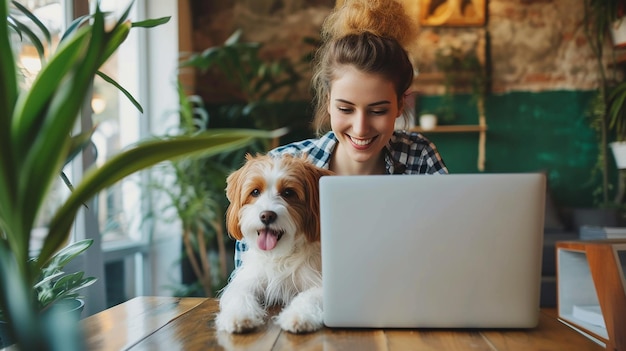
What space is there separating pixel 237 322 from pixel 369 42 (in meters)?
1.11

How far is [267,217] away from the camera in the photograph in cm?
131

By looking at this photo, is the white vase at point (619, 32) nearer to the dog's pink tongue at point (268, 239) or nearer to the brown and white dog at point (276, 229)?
the brown and white dog at point (276, 229)

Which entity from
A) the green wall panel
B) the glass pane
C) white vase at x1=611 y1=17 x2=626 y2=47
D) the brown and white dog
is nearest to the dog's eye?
Result: the brown and white dog

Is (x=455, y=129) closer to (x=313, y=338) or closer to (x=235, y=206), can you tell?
(x=235, y=206)

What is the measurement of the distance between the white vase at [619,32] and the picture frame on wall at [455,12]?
3.84 ft

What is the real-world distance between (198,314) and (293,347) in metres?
0.36

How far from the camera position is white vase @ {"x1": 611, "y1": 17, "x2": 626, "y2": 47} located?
4.88 meters

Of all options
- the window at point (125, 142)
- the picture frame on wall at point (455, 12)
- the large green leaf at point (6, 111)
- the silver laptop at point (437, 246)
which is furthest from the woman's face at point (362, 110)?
the picture frame on wall at point (455, 12)

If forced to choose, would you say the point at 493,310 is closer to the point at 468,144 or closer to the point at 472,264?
the point at 472,264

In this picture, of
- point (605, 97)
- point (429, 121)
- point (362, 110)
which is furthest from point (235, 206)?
point (605, 97)

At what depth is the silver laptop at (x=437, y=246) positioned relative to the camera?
1.00 metres

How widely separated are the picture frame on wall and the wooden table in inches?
183

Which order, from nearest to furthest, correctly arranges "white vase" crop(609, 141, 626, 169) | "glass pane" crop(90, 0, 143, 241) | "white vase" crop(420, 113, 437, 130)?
1. "glass pane" crop(90, 0, 143, 241)
2. "white vase" crop(609, 141, 626, 169)
3. "white vase" crop(420, 113, 437, 130)

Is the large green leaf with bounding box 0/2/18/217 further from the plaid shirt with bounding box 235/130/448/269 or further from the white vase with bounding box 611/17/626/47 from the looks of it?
the white vase with bounding box 611/17/626/47
